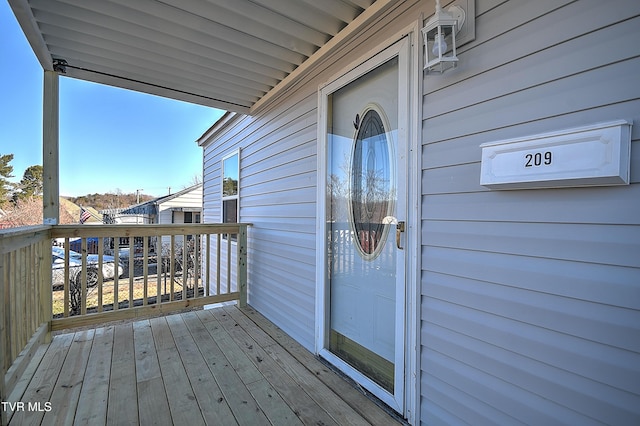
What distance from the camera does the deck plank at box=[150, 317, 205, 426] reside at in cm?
166

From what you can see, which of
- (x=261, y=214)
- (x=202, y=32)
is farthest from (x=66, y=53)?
(x=261, y=214)

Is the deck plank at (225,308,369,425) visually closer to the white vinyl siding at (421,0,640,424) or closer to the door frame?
the door frame

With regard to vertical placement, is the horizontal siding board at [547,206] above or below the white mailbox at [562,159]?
below

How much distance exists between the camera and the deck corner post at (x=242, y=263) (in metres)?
3.60

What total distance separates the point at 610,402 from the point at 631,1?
1.32m

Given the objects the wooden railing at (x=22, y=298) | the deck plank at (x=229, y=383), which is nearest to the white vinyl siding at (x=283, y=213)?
the deck plank at (x=229, y=383)

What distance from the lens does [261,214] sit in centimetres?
353

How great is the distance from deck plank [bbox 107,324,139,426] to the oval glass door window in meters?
1.69

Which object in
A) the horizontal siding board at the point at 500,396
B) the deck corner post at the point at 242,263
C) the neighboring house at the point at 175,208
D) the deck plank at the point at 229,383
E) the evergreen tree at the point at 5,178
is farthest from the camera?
the neighboring house at the point at 175,208

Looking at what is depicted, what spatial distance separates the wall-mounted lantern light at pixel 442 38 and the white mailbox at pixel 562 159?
460mm

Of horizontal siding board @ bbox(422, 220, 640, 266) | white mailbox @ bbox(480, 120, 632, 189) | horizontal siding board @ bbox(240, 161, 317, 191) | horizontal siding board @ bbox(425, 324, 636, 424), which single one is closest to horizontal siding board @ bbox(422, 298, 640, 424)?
horizontal siding board @ bbox(425, 324, 636, 424)

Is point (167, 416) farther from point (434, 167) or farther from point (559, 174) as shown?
point (559, 174)

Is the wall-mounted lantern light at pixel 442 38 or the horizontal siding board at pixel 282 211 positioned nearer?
the wall-mounted lantern light at pixel 442 38

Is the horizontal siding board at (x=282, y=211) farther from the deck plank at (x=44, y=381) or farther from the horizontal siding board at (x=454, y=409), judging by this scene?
the deck plank at (x=44, y=381)
